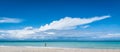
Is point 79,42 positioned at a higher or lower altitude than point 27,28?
lower

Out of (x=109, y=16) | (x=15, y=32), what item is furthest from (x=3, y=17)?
(x=109, y=16)

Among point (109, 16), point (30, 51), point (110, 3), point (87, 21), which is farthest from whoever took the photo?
point (87, 21)

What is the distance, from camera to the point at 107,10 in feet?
34.7

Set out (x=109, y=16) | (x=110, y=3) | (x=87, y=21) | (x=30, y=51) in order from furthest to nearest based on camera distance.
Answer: (x=87, y=21) → (x=109, y=16) → (x=110, y=3) → (x=30, y=51)

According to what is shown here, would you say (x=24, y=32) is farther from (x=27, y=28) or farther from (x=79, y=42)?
(x=79, y=42)

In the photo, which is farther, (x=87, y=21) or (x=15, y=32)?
(x=15, y=32)

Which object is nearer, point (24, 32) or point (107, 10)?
point (107, 10)

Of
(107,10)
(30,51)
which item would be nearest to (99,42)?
(107,10)

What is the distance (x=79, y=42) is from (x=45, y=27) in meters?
1.82

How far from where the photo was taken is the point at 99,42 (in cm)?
1262

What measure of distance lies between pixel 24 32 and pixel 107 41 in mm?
4392

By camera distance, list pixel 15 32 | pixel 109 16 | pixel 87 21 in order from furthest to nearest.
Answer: pixel 15 32 < pixel 87 21 < pixel 109 16

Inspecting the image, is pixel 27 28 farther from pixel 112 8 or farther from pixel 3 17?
pixel 112 8

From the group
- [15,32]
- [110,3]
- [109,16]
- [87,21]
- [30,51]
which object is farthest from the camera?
[15,32]
